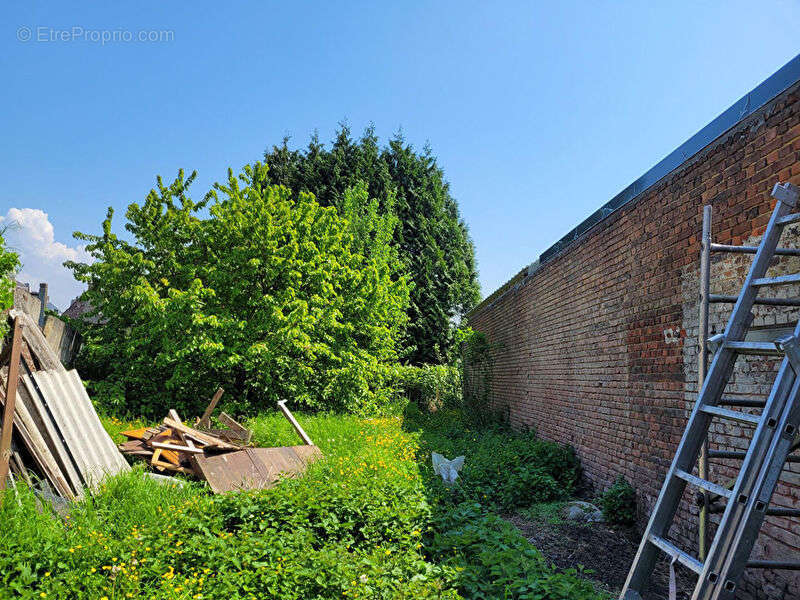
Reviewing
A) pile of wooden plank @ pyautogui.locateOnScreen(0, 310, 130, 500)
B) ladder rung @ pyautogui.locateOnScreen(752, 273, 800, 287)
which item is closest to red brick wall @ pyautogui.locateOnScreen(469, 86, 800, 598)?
ladder rung @ pyautogui.locateOnScreen(752, 273, 800, 287)

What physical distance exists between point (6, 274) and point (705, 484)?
775 cm

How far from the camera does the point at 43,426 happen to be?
583 centimetres

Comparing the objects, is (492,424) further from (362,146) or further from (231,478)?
(362,146)

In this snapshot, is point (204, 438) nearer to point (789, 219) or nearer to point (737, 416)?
point (737, 416)

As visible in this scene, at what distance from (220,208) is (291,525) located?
9887 millimetres

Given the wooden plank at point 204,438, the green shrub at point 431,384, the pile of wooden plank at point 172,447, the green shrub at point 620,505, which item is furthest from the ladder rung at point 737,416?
the green shrub at point 431,384

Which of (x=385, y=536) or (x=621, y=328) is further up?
(x=621, y=328)

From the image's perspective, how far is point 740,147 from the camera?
4480 millimetres

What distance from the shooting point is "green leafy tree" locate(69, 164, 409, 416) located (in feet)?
38.7

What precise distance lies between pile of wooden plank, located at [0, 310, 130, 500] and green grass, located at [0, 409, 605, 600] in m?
0.43

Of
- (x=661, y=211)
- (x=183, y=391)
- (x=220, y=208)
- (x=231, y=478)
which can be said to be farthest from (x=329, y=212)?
(x=661, y=211)

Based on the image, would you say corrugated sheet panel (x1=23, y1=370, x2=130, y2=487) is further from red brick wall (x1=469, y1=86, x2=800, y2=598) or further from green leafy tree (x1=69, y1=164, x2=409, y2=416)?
red brick wall (x1=469, y1=86, x2=800, y2=598)

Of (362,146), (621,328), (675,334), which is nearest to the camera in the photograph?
(675,334)

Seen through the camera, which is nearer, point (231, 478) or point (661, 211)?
point (661, 211)
